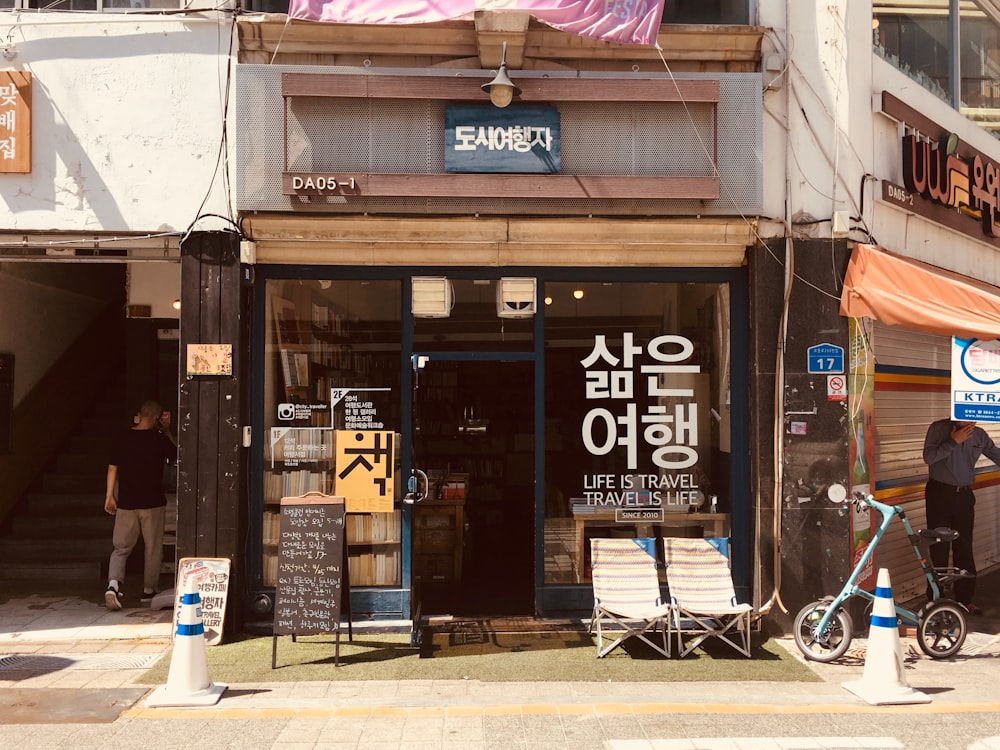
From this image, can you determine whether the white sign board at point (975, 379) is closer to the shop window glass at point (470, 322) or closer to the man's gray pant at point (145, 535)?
the shop window glass at point (470, 322)

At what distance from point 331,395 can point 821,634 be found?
4577 mm

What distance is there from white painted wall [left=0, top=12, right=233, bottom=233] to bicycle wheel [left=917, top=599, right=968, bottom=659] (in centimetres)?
672

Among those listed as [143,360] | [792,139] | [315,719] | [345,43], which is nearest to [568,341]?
[792,139]

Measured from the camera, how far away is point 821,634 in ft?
22.3

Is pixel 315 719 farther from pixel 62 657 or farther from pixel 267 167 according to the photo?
pixel 267 167

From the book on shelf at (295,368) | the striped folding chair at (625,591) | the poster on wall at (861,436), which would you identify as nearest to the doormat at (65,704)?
the book on shelf at (295,368)

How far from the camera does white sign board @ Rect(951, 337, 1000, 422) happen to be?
7117mm

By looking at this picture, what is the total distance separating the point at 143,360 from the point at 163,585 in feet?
9.55

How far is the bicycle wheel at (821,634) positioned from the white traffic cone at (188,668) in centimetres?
445

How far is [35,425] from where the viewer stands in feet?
36.0

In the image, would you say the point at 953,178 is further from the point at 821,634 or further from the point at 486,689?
the point at 486,689

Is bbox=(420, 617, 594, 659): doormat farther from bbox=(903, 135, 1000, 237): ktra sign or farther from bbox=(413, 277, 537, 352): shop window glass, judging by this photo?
bbox=(903, 135, 1000, 237): ktra sign

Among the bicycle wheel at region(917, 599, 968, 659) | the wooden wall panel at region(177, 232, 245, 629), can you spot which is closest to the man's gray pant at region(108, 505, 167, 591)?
the wooden wall panel at region(177, 232, 245, 629)

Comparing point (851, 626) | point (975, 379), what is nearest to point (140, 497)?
point (851, 626)
